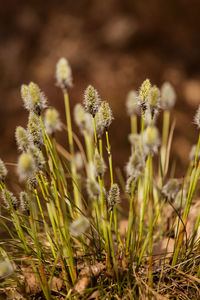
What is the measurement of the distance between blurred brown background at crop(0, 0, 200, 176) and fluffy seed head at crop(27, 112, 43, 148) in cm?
121

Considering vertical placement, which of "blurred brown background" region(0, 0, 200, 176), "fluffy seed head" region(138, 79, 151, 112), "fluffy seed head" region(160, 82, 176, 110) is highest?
"blurred brown background" region(0, 0, 200, 176)

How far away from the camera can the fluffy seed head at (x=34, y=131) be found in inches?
16.7

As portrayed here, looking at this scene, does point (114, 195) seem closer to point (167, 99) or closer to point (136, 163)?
point (136, 163)

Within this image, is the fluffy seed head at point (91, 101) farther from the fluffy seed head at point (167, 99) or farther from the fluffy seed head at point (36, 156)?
the fluffy seed head at point (167, 99)

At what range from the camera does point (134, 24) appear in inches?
68.6

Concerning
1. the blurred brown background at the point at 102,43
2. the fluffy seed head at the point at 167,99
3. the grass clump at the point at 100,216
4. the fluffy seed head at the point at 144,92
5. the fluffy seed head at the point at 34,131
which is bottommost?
the grass clump at the point at 100,216

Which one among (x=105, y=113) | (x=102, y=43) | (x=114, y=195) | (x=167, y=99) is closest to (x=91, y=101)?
(x=105, y=113)

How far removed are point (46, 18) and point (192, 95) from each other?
101cm

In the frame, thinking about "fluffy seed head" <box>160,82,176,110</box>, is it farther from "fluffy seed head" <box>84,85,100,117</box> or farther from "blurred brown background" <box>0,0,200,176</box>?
"blurred brown background" <box>0,0,200,176</box>

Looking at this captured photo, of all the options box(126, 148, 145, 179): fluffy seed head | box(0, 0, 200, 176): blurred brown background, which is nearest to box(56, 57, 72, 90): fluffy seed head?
box(126, 148, 145, 179): fluffy seed head

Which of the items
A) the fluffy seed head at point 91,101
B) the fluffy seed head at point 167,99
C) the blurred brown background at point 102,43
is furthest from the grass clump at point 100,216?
the blurred brown background at point 102,43

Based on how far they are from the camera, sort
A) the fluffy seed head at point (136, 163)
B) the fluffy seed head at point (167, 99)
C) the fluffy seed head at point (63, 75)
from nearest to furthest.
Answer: the fluffy seed head at point (136, 163) → the fluffy seed head at point (63, 75) → the fluffy seed head at point (167, 99)

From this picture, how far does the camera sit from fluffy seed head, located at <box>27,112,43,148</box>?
423 mm

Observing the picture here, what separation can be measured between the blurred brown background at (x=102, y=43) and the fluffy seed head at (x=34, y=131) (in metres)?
1.21
